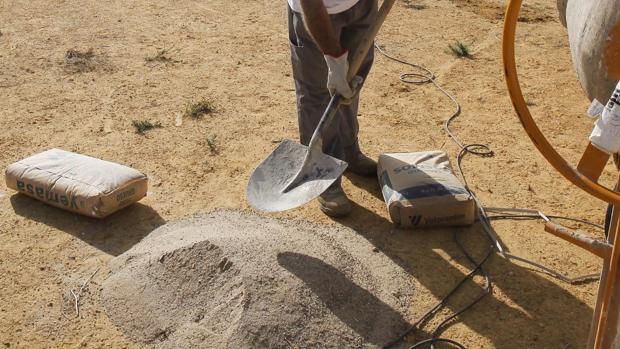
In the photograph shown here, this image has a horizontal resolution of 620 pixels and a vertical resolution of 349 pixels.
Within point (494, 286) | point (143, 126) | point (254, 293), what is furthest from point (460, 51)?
point (254, 293)

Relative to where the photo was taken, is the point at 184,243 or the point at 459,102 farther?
the point at 459,102

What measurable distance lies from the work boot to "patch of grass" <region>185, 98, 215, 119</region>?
158cm

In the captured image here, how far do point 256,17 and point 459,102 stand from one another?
Result: 105 inches

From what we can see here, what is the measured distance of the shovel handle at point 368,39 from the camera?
10.7 feet

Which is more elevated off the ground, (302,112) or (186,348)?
(302,112)

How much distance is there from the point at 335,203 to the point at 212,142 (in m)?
1.26

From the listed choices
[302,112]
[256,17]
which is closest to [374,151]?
[302,112]

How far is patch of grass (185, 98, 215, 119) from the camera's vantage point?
5.21m

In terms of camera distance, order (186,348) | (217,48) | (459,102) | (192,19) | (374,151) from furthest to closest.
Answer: (192,19) → (217,48) → (459,102) → (374,151) → (186,348)

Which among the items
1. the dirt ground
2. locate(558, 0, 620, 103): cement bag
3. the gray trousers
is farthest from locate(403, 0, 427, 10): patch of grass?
locate(558, 0, 620, 103): cement bag

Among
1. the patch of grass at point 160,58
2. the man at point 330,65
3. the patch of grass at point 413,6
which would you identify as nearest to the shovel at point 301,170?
the man at point 330,65

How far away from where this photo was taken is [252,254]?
3322 mm

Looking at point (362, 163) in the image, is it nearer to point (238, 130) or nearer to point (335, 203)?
point (335, 203)

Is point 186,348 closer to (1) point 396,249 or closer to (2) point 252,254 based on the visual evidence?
(2) point 252,254
